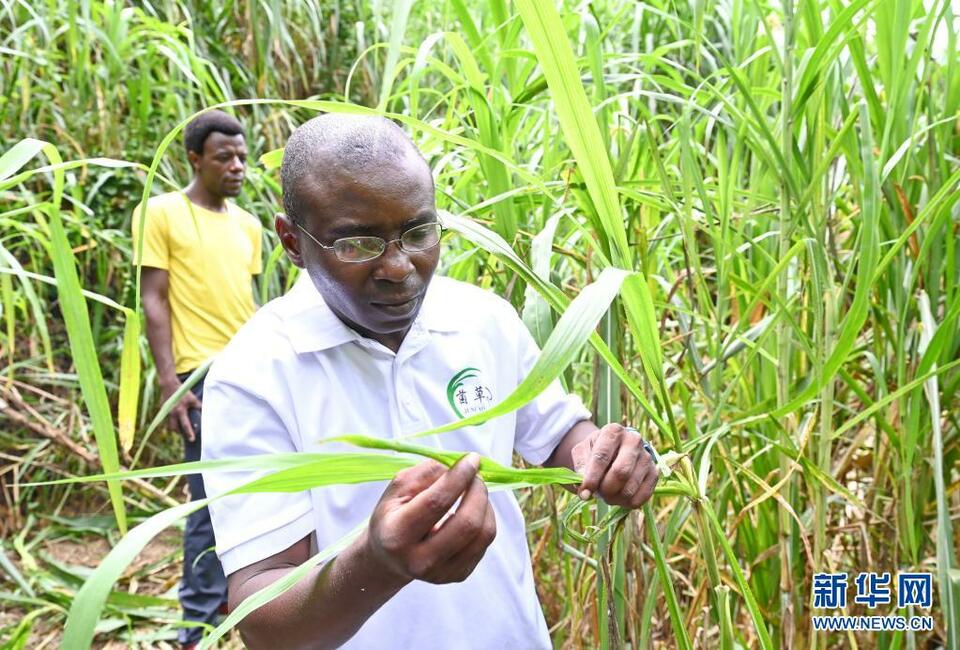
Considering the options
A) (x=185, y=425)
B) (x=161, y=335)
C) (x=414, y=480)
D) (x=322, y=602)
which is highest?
(x=414, y=480)

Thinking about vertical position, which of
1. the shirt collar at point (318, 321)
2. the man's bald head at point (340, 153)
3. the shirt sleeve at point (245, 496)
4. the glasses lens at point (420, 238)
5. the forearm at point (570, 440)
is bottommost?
the forearm at point (570, 440)

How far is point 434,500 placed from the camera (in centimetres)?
49

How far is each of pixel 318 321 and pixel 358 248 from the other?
0.10 metres

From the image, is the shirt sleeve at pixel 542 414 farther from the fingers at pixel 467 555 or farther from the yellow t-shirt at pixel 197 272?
the yellow t-shirt at pixel 197 272

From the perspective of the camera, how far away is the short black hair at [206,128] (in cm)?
199

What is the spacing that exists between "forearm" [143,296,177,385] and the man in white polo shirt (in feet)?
3.86

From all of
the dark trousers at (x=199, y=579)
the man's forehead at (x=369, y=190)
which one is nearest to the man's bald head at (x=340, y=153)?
the man's forehead at (x=369, y=190)

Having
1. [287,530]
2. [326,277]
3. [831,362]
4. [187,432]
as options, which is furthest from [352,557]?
[187,432]

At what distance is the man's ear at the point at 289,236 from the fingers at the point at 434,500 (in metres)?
0.37

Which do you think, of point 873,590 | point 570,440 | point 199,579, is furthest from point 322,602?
point 199,579

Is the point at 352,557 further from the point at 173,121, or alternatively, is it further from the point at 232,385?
the point at 173,121

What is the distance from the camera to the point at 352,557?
538 mm

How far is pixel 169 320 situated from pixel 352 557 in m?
1.53

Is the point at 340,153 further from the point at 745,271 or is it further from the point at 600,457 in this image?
the point at 745,271
